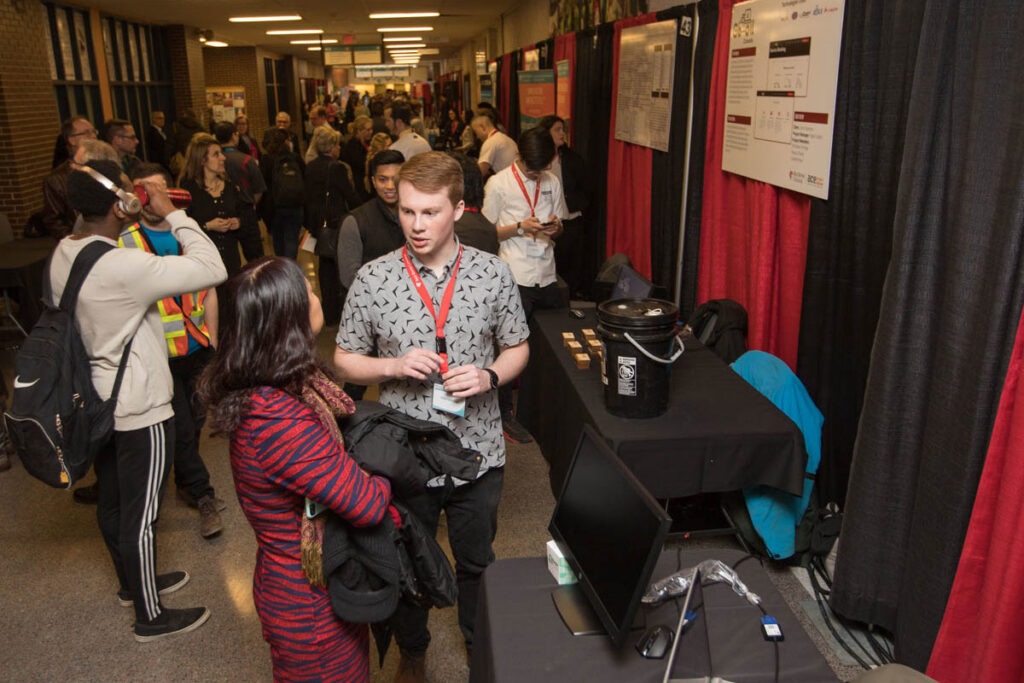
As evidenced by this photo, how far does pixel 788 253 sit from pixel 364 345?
79.3 inches

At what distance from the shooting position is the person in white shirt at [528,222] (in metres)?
4.42

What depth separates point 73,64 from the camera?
35.3 ft

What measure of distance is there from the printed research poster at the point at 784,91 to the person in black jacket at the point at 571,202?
2.46 m

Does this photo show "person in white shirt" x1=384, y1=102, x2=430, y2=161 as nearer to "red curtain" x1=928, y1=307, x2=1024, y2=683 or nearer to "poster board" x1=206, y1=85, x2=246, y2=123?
"red curtain" x1=928, y1=307, x2=1024, y2=683

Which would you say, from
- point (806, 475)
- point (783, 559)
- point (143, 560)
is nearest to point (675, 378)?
point (806, 475)

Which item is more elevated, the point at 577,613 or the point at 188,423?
the point at 577,613

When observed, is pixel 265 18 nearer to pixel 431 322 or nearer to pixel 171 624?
pixel 171 624

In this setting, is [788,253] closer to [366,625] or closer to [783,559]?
[783,559]

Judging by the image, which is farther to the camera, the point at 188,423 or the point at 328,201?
the point at 328,201

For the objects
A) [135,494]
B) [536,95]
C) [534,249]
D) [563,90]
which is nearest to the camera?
[135,494]

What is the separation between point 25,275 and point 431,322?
459 cm

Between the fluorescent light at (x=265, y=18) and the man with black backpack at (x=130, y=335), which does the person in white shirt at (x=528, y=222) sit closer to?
the man with black backpack at (x=130, y=335)

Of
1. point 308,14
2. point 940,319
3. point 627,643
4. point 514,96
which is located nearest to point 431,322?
point 627,643

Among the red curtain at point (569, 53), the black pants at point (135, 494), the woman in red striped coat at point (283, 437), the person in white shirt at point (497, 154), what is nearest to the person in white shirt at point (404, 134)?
the person in white shirt at point (497, 154)
